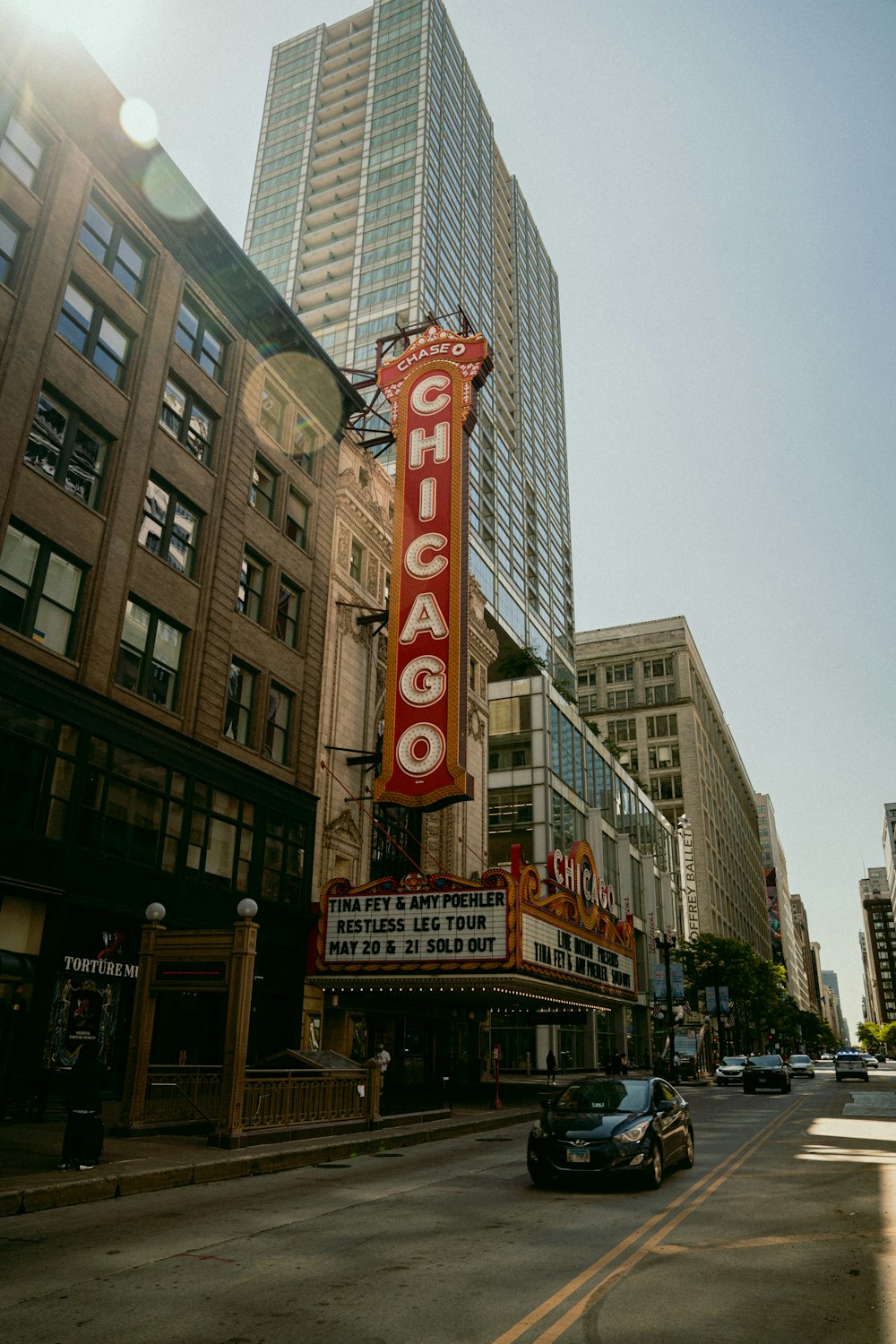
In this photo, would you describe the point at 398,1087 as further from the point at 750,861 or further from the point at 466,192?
the point at 750,861

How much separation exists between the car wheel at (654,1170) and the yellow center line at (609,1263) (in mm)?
392

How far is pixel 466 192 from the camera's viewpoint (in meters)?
93.9

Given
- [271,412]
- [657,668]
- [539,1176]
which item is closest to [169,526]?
[271,412]

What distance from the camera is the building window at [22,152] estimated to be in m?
21.2

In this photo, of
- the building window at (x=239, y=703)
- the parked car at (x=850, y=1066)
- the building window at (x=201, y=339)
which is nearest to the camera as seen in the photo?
the building window at (x=239, y=703)

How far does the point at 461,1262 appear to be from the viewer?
8539mm

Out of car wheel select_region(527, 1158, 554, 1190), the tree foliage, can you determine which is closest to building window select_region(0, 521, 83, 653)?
car wheel select_region(527, 1158, 554, 1190)

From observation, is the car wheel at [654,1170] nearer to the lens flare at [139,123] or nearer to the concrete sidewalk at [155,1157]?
the concrete sidewalk at [155,1157]

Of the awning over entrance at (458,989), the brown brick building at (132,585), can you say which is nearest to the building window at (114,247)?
the brown brick building at (132,585)

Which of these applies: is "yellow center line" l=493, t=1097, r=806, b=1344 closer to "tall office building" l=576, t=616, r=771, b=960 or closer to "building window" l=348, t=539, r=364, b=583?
"building window" l=348, t=539, r=364, b=583

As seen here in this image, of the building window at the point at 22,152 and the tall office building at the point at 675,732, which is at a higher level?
the tall office building at the point at 675,732

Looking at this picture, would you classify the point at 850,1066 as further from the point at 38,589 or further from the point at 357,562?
the point at 38,589

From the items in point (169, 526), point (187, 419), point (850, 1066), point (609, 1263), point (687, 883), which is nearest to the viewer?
point (609, 1263)

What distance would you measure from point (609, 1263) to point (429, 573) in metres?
24.7
